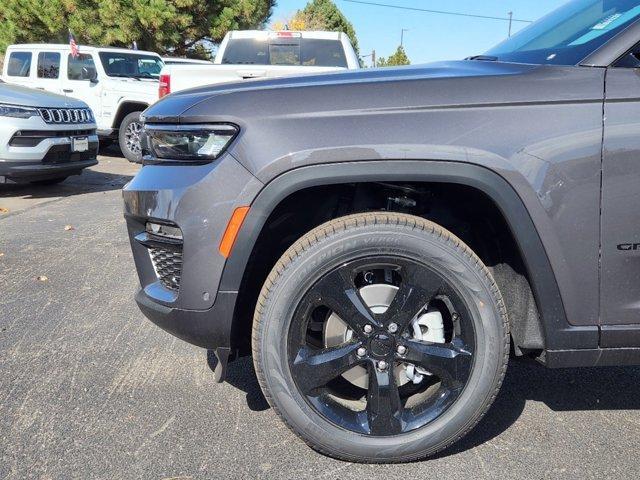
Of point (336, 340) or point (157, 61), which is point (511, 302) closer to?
point (336, 340)

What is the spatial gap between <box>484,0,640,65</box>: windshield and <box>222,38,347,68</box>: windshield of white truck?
427 centimetres

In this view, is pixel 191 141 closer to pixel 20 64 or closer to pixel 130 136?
pixel 130 136

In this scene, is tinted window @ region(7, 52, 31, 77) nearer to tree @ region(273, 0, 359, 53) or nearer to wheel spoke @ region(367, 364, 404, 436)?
wheel spoke @ region(367, 364, 404, 436)

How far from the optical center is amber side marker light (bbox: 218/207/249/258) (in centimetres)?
199

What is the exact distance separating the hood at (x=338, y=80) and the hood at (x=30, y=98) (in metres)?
5.74

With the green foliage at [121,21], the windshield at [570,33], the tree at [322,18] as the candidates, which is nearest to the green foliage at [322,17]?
the tree at [322,18]

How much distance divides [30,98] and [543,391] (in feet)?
22.9

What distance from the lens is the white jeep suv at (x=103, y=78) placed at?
35.1ft

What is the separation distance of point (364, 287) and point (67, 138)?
6665 millimetres

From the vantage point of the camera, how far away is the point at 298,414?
2.07 meters

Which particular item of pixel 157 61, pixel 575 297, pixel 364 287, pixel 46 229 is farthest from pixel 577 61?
pixel 157 61

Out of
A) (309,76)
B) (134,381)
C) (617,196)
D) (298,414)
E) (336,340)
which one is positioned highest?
(309,76)

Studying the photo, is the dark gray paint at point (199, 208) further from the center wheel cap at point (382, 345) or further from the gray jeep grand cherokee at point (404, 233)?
the center wheel cap at point (382, 345)

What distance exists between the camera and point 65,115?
25.1 feet
